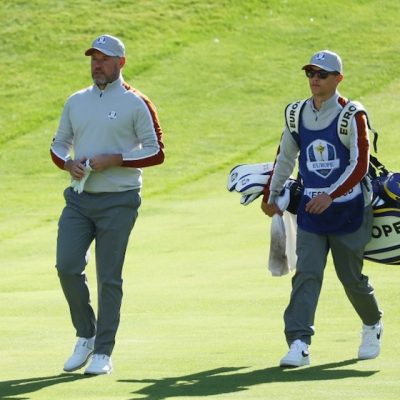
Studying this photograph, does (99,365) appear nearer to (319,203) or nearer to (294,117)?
(319,203)

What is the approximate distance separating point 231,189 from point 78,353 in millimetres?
1564

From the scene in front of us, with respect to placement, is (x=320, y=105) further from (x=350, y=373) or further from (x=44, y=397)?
(x=44, y=397)

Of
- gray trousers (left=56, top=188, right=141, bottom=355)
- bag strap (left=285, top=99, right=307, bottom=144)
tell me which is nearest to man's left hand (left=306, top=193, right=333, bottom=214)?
bag strap (left=285, top=99, right=307, bottom=144)

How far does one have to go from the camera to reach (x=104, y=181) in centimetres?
912

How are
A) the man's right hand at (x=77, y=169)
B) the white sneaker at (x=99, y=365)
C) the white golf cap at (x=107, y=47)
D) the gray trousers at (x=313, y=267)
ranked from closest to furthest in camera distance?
the white sneaker at (x=99, y=365) → the man's right hand at (x=77, y=169) → the white golf cap at (x=107, y=47) → the gray trousers at (x=313, y=267)

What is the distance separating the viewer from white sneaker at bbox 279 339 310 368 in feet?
29.3

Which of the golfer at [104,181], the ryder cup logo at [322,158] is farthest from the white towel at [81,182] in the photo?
the ryder cup logo at [322,158]

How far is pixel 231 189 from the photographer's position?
386 inches

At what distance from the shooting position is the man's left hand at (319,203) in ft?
29.5

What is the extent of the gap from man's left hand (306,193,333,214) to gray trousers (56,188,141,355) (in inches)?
43.8

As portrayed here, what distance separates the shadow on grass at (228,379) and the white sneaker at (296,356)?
5 cm

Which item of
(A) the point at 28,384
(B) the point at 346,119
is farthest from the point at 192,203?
(A) the point at 28,384

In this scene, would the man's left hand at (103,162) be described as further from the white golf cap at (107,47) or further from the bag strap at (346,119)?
the bag strap at (346,119)

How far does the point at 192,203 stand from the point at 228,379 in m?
14.7
